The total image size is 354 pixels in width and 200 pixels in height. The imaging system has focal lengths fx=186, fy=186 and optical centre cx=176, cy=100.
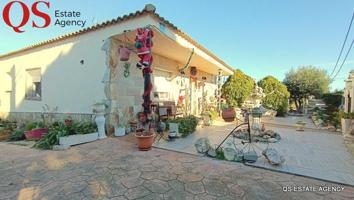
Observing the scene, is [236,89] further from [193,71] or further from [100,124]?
[100,124]

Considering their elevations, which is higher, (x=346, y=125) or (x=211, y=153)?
(x=346, y=125)

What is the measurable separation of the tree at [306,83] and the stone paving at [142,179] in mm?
16095

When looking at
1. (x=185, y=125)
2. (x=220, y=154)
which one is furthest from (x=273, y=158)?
(x=185, y=125)

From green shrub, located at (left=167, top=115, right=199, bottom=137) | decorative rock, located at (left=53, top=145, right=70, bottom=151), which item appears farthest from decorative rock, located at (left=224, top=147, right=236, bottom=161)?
decorative rock, located at (left=53, top=145, right=70, bottom=151)

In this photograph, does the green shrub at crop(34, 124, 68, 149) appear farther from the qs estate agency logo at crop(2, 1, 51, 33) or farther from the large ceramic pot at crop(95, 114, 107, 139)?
the qs estate agency logo at crop(2, 1, 51, 33)

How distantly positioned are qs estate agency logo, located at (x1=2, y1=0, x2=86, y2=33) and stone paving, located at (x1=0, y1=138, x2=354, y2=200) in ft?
16.6

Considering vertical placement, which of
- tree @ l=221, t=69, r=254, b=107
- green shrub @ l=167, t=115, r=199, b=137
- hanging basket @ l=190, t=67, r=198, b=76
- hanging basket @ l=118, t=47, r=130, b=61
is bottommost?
green shrub @ l=167, t=115, r=199, b=137

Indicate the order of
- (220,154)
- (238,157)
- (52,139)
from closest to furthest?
(238,157), (220,154), (52,139)

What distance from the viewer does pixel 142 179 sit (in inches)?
121

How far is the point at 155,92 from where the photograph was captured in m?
8.21

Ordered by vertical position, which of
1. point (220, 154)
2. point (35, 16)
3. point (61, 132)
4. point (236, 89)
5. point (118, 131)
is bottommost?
point (220, 154)

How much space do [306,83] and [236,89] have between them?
8.14 meters

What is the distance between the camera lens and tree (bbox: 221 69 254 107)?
12.5 metres

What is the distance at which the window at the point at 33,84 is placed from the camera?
8258 millimetres
